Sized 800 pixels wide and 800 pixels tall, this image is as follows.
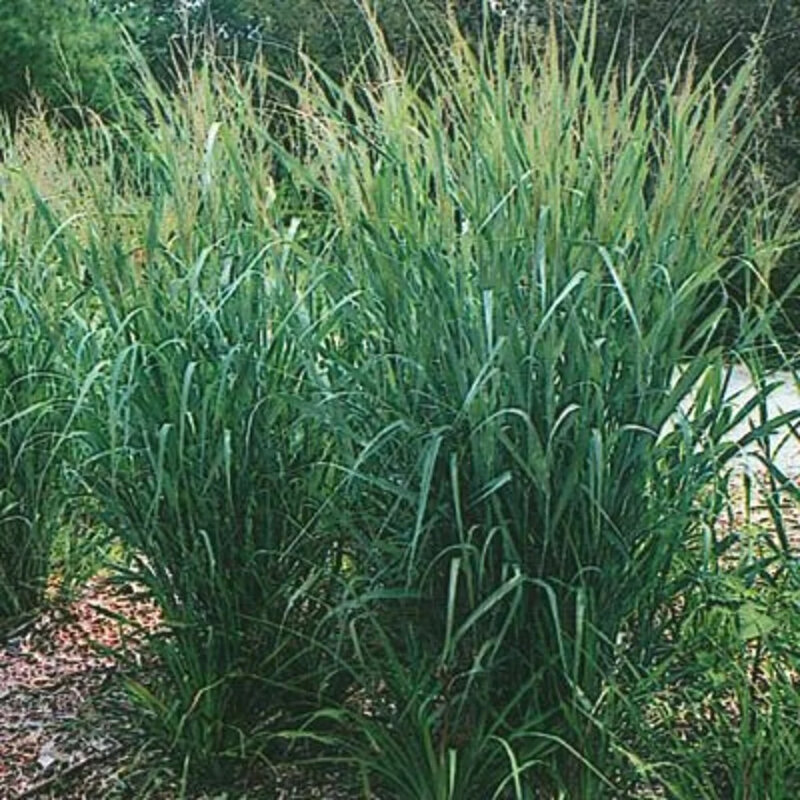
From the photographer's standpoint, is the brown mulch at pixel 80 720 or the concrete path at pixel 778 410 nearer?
the concrete path at pixel 778 410

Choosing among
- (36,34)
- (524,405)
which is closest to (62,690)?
(524,405)

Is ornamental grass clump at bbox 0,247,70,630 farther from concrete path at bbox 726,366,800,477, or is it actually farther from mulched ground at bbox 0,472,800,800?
concrete path at bbox 726,366,800,477

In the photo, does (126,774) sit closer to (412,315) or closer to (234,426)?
(234,426)

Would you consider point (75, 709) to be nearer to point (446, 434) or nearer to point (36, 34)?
point (446, 434)

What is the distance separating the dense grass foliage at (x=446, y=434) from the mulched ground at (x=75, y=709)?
11 cm

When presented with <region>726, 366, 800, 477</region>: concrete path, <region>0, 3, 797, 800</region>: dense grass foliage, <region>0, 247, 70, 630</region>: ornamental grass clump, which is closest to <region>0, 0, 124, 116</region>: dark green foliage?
<region>726, 366, 800, 477</region>: concrete path

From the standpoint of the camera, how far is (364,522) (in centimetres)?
184

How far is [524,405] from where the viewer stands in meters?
1.60

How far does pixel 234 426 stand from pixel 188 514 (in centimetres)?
17

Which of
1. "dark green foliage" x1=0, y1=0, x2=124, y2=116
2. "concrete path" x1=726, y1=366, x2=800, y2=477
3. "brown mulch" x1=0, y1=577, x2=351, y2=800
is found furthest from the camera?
"dark green foliage" x1=0, y1=0, x2=124, y2=116

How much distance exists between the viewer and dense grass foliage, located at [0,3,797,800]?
164cm

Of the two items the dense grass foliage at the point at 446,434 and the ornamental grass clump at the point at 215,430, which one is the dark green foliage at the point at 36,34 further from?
the dense grass foliage at the point at 446,434

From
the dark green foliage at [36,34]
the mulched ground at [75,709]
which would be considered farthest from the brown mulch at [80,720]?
the dark green foliage at [36,34]

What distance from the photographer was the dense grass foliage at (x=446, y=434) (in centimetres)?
164
